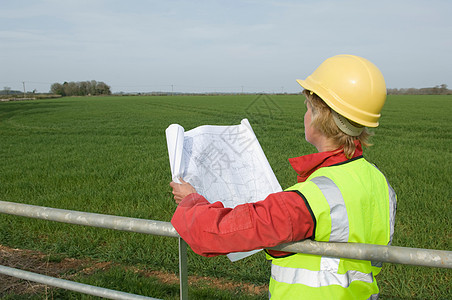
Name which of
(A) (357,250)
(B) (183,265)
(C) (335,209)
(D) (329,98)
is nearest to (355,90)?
(D) (329,98)

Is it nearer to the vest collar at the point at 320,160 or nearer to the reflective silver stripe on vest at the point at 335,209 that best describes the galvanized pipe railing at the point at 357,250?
the reflective silver stripe on vest at the point at 335,209

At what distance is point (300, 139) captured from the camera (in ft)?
41.4

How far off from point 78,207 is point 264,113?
13.5 ft

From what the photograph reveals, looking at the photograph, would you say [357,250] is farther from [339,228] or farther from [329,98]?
[329,98]

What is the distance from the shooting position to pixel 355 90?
1.29m

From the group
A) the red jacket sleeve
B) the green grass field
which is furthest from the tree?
the red jacket sleeve

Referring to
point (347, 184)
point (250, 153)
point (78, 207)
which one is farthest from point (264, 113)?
point (78, 207)

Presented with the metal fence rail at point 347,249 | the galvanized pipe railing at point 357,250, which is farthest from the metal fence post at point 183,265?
the galvanized pipe railing at point 357,250

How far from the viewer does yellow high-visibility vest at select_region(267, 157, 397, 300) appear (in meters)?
1.08

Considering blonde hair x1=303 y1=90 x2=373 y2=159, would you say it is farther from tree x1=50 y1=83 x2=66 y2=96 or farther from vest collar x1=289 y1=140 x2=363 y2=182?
tree x1=50 y1=83 x2=66 y2=96

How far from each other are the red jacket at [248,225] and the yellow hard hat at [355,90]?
439 mm

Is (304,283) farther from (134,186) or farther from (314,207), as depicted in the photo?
(134,186)

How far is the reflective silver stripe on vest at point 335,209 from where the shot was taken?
108 cm

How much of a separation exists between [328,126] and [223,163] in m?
0.48
